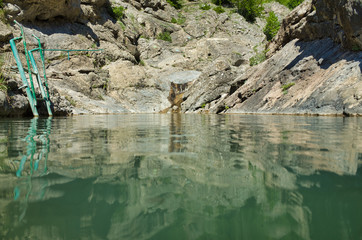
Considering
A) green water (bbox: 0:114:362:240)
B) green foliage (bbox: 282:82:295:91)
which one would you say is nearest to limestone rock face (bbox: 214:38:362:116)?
green foliage (bbox: 282:82:295:91)

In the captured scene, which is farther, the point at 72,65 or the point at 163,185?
the point at 72,65

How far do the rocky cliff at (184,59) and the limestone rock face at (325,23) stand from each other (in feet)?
0.16

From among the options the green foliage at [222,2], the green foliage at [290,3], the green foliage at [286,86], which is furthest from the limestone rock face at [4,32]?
the green foliage at [290,3]

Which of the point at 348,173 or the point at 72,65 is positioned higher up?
the point at 72,65

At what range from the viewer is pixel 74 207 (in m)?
0.98

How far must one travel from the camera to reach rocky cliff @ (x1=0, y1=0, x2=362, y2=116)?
9867 millimetres

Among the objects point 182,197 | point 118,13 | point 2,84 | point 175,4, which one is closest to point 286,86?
point 2,84

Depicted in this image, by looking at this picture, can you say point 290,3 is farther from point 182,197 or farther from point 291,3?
point 182,197

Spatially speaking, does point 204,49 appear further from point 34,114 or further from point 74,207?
point 74,207

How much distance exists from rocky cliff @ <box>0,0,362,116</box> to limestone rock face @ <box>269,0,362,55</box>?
5cm

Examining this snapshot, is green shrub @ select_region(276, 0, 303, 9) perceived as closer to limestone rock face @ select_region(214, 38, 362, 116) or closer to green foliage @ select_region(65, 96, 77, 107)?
limestone rock face @ select_region(214, 38, 362, 116)

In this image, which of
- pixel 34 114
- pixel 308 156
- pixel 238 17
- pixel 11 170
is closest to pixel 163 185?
pixel 11 170

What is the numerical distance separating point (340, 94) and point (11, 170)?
9644 mm

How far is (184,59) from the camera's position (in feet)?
A: 89.3
